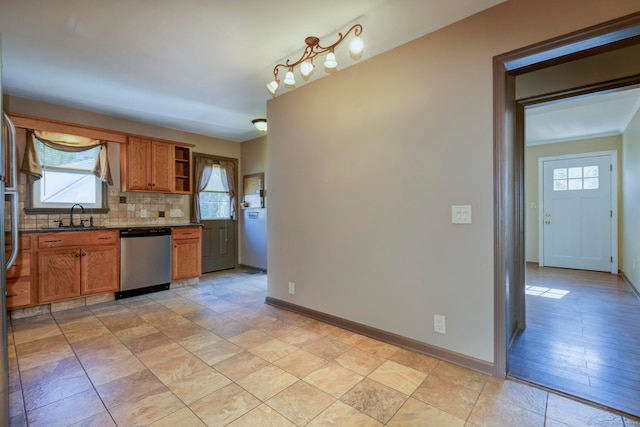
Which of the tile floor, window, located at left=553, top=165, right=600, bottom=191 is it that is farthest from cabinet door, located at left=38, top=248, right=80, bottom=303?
window, located at left=553, top=165, right=600, bottom=191

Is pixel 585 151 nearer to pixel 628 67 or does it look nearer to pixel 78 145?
pixel 628 67

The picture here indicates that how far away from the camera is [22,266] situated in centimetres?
316

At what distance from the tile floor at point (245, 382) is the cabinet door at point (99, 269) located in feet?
1.97

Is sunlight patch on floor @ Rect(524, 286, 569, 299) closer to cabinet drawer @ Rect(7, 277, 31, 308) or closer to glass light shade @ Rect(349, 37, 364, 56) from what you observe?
glass light shade @ Rect(349, 37, 364, 56)

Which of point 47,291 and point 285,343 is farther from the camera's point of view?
point 47,291

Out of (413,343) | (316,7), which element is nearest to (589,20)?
(316,7)

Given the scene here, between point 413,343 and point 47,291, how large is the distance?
12.8ft

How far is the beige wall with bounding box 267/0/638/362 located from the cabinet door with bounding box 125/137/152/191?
2.38m

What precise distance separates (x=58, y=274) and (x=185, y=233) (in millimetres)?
1529

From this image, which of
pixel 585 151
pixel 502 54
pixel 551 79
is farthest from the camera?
pixel 585 151

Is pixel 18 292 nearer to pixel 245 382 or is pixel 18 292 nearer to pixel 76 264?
pixel 76 264

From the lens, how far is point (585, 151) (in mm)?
5441

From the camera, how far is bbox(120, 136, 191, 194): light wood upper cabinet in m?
4.25

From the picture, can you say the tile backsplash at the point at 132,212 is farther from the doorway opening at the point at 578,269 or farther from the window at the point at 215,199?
the doorway opening at the point at 578,269
